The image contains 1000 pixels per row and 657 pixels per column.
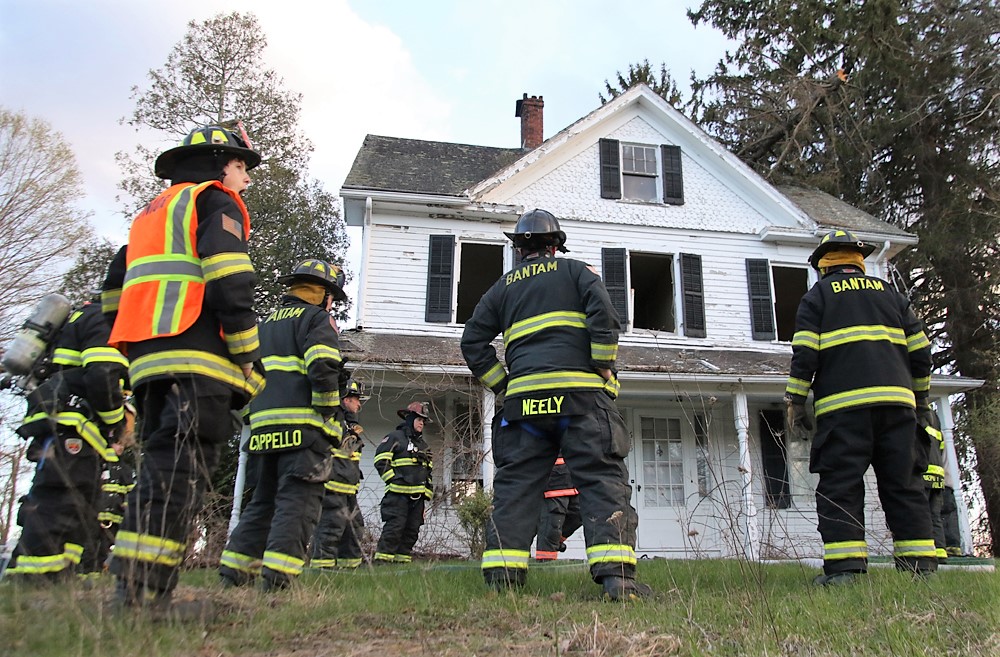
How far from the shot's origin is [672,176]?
15258 mm

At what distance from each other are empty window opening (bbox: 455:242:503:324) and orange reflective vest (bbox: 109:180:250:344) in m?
11.0

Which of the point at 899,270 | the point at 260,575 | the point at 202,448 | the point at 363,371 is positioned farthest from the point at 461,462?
the point at 899,270

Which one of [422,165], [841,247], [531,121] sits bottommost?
[841,247]

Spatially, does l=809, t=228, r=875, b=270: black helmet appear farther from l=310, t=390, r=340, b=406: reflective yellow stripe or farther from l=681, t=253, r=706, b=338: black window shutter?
l=681, t=253, r=706, b=338: black window shutter

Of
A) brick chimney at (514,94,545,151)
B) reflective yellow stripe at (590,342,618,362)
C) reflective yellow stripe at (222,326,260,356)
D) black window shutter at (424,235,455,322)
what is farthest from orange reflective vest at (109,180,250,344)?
brick chimney at (514,94,545,151)

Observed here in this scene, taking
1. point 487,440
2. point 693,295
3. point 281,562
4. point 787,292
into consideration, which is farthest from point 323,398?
point 787,292

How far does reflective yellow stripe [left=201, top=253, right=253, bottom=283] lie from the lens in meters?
3.14

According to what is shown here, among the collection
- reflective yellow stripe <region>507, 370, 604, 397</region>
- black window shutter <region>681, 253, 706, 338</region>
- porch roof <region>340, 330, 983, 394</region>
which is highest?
black window shutter <region>681, 253, 706, 338</region>

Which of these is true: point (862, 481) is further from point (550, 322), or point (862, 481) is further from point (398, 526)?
point (398, 526)

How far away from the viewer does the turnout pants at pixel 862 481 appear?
4.44 meters

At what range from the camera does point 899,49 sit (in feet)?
57.5

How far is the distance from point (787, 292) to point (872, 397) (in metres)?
12.3

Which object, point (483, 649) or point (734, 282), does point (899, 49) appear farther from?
point (483, 649)

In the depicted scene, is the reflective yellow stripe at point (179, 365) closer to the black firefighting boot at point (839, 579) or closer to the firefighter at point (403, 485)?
the black firefighting boot at point (839, 579)
